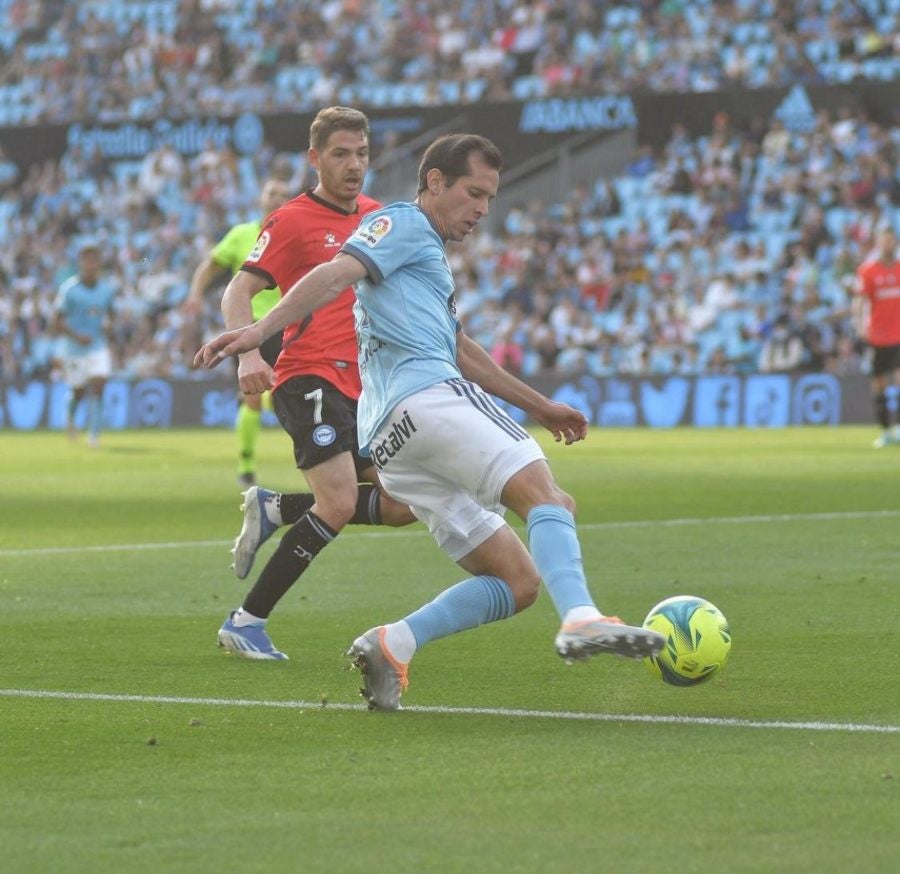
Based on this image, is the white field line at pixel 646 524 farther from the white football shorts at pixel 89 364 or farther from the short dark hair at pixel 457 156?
the white football shorts at pixel 89 364

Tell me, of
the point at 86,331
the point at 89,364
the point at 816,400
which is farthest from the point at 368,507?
the point at 816,400

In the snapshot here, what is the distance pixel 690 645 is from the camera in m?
6.34

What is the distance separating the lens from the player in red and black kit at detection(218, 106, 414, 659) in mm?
7582

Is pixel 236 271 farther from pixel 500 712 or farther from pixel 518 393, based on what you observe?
pixel 500 712

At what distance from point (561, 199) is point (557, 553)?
28208 mm

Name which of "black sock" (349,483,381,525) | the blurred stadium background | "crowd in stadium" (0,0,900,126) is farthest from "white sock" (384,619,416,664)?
"crowd in stadium" (0,0,900,126)

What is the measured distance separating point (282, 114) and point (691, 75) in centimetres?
794

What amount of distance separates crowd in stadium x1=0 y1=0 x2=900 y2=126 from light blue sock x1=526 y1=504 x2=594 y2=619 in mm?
25825

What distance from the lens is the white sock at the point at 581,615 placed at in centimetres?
559

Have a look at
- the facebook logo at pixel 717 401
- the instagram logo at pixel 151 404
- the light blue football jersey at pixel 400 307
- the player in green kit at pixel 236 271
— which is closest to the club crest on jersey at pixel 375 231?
the light blue football jersey at pixel 400 307

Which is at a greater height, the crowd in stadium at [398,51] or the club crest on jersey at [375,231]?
the crowd in stadium at [398,51]

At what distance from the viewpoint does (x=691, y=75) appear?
32.4 metres

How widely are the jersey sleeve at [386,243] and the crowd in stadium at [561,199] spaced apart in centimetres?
1974

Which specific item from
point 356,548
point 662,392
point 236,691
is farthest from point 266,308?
point 662,392
